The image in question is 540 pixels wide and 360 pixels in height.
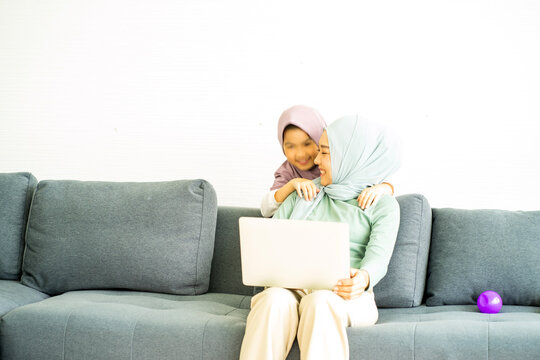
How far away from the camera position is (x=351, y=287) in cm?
194

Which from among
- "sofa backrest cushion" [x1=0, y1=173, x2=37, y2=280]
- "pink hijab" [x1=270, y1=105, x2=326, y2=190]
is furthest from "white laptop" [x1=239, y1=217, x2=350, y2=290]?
"sofa backrest cushion" [x1=0, y1=173, x2=37, y2=280]

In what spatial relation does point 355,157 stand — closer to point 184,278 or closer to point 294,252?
point 294,252

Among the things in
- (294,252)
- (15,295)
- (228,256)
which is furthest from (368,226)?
(15,295)

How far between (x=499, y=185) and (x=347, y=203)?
101 centimetres

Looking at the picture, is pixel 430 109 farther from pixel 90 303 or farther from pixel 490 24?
pixel 90 303

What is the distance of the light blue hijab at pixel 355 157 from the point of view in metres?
2.29

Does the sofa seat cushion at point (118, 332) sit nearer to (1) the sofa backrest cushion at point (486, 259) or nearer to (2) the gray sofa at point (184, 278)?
(2) the gray sofa at point (184, 278)

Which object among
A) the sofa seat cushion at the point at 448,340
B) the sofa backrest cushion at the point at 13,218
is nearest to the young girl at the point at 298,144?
the sofa seat cushion at the point at 448,340

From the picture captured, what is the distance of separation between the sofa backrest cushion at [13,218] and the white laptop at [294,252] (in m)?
1.34

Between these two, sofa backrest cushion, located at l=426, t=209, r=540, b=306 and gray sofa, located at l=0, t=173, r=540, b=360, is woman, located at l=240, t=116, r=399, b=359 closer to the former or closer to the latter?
gray sofa, located at l=0, t=173, r=540, b=360

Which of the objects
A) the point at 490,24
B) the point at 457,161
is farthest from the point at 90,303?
the point at 490,24

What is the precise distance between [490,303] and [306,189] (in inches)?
31.2

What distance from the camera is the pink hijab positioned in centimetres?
265

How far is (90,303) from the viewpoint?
2.27 meters
